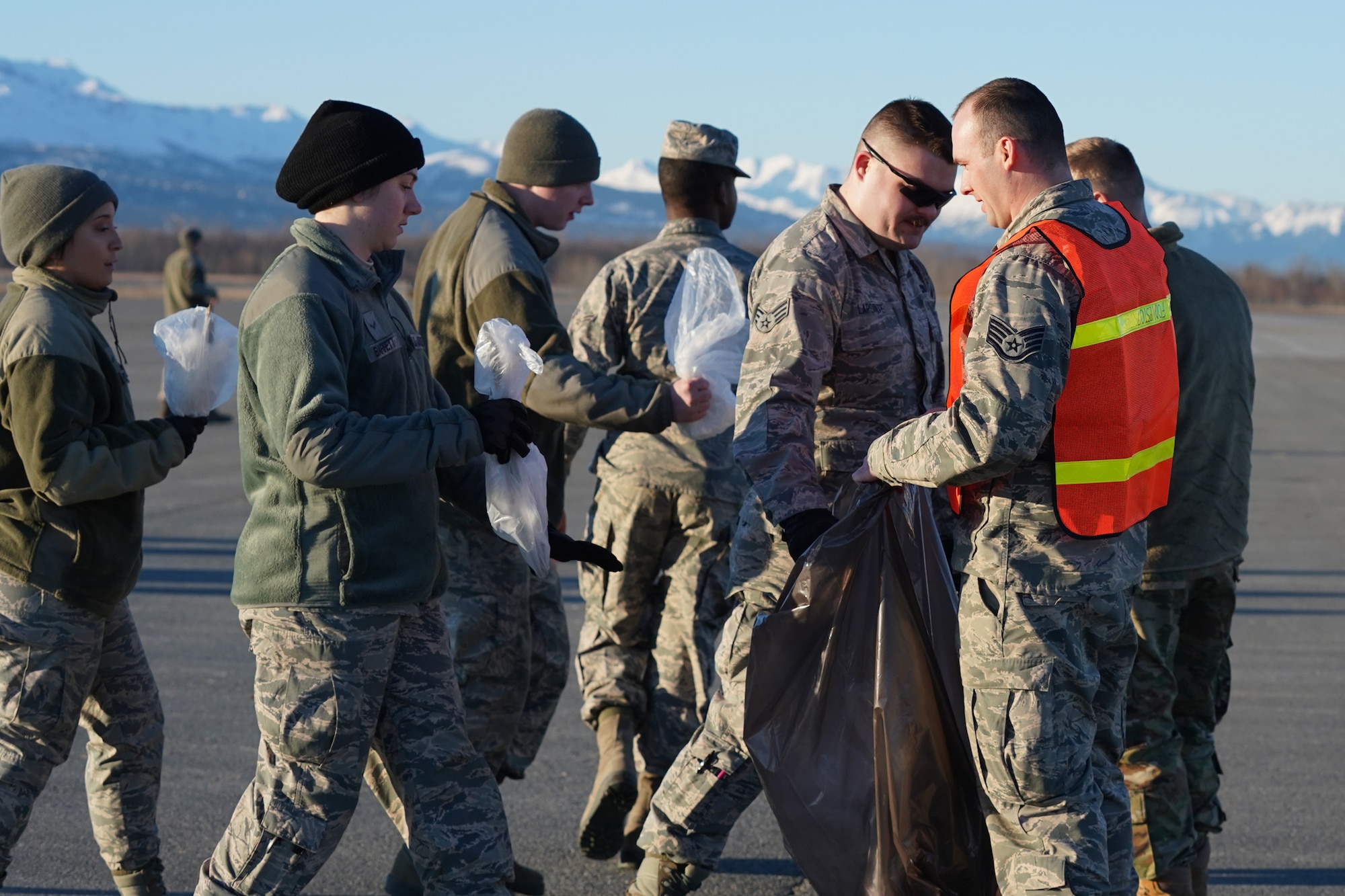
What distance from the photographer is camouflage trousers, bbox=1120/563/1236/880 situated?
3.80 m

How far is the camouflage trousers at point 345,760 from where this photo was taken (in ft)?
9.66

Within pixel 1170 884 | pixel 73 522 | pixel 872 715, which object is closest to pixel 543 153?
pixel 73 522

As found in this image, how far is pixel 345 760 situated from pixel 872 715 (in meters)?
1.19

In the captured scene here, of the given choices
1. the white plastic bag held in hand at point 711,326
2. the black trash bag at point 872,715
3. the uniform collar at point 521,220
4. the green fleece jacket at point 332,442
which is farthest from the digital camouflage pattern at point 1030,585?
the uniform collar at point 521,220

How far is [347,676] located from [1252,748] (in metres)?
3.85

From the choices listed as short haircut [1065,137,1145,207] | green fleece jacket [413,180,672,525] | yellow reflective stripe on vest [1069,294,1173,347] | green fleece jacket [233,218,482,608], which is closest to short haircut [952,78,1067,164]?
yellow reflective stripe on vest [1069,294,1173,347]

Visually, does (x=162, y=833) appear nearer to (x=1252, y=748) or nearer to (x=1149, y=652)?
(x=1149, y=652)

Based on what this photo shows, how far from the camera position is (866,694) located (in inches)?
127

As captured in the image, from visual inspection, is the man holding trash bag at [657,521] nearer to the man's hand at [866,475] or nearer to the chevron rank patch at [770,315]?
the chevron rank patch at [770,315]

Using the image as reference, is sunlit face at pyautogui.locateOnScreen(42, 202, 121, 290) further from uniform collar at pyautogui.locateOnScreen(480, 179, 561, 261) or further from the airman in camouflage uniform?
the airman in camouflage uniform

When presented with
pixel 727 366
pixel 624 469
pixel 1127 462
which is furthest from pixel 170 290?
pixel 1127 462

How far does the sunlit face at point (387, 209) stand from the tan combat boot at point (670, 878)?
1726 mm

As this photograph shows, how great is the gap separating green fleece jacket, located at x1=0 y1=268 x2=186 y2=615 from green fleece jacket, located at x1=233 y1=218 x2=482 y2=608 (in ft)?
1.71

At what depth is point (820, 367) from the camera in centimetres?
345
